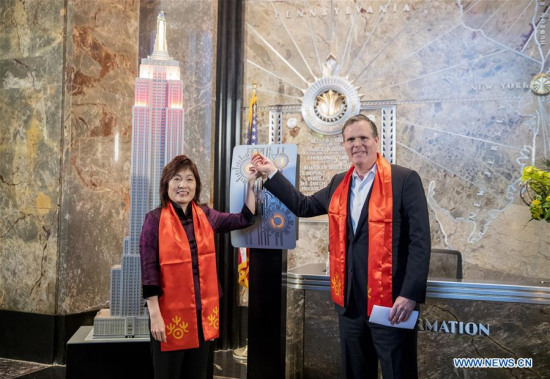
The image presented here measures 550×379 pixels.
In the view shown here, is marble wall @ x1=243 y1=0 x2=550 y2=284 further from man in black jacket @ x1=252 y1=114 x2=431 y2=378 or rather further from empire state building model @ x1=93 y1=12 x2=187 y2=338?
man in black jacket @ x1=252 y1=114 x2=431 y2=378

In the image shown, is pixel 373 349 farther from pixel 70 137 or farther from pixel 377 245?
pixel 70 137

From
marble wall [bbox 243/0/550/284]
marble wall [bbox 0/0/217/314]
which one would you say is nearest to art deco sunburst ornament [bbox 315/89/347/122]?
marble wall [bbox 243/0/550/284]

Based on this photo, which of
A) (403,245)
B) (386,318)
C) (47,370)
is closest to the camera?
(386,318)

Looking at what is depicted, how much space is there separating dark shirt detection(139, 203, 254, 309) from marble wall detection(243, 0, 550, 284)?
1.85m

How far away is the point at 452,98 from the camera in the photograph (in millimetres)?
4012

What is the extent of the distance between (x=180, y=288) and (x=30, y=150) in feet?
8.29

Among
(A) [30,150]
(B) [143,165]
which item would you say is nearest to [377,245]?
(B) [143,165]

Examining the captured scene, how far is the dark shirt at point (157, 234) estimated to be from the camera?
2.31 meters

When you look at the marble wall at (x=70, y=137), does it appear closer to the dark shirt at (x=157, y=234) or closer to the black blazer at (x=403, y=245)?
the dark shirt at (x=157, y=234)

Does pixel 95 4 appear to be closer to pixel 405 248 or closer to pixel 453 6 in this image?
pixel 453 6

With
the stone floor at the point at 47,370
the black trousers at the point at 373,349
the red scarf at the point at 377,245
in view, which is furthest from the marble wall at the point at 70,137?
the black trousers at the point at 373,349

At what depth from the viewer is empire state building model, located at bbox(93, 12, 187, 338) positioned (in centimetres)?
302

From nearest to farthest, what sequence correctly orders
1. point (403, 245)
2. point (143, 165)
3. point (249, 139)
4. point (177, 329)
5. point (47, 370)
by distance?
point (403, 245) < point (177, 329) < point (143, 165) < point (47, 370) < point (249, 139)

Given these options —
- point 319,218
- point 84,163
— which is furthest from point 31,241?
point 319,218
